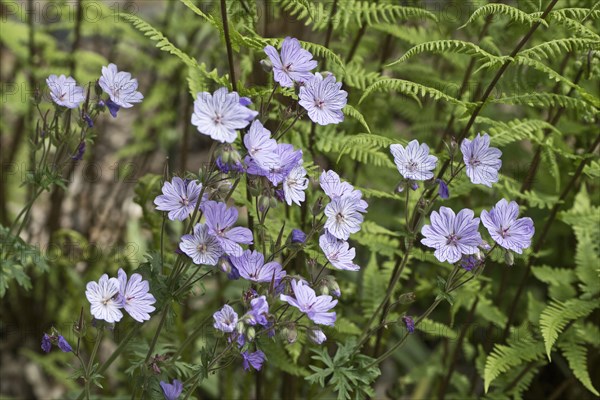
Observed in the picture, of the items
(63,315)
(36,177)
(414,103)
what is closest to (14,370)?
(63,315)

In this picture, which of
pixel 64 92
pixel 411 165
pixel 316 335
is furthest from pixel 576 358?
pixel 64 92

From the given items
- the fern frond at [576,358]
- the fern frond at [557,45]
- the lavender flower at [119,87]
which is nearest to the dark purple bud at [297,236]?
the lavender flower at [119,87]

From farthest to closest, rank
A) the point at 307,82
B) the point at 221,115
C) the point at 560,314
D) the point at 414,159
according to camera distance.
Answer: the point at 560,314 < the point at 414,159 < the point at 307,82 < the point at 221,115

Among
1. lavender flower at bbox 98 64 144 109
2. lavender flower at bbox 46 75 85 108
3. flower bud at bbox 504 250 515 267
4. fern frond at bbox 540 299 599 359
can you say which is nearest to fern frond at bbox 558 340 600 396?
fern frond at bbox 540 299 599 359

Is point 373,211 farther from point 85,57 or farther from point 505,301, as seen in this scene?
point 85,57

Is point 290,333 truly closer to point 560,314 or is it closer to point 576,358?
point 560,314

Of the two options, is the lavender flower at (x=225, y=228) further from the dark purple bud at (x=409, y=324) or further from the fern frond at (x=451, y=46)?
the fern frond at (x=451, y=46)

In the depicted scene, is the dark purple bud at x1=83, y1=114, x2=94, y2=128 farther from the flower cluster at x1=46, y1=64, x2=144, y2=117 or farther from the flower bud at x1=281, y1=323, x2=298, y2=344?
the flower bud at x1=281, y1=323, x2=298, y2=344
